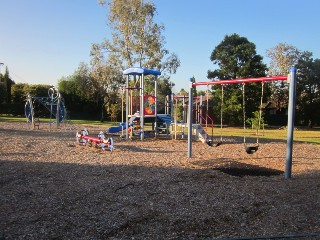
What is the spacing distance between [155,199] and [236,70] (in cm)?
3205

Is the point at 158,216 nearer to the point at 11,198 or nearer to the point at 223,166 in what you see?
the point at 11,198

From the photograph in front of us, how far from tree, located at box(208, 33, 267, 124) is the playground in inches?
1009

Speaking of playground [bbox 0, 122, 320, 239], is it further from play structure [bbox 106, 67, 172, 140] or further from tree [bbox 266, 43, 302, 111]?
tree [bbox 266, 43, 302, 111]

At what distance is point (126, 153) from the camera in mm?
10188

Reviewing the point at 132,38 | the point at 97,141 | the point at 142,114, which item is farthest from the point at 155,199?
the point at 132,38

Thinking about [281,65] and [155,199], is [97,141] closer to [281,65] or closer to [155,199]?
[155,199]

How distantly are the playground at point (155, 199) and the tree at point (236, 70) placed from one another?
25639 mm

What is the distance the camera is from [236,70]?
35.6 meters

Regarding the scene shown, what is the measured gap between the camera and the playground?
13.1 feet

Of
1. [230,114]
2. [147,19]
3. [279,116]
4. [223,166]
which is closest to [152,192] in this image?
[223,166]

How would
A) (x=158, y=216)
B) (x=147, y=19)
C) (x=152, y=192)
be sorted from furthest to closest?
(x=147, y=19), (x=152, y=192), (x=158, y=216)

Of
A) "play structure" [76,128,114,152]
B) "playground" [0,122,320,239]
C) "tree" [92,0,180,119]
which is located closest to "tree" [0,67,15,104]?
"tree" [92,0,180,119]

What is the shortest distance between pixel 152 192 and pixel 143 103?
31.3ft

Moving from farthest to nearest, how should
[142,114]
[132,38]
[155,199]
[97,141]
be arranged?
1. [132,38]
2. [142,114]
3. [97,141]
4. [155,199]
